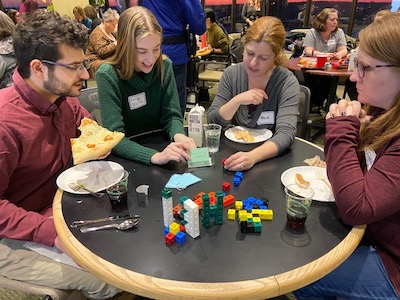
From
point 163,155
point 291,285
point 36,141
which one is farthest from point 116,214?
point 291,285

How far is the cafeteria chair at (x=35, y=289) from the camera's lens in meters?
1.20

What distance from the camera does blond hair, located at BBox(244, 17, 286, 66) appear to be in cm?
181

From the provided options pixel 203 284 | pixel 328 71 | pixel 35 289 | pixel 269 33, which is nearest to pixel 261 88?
pixel 269 33

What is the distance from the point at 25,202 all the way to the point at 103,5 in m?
9.21

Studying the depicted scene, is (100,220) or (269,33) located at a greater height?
(269,33)

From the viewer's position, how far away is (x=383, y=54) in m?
1.09

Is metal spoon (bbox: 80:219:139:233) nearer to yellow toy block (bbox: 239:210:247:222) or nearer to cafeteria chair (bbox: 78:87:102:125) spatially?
yellow toy block (bbox: 239:210:247:222)

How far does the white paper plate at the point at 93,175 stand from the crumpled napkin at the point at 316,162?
2.81 feet

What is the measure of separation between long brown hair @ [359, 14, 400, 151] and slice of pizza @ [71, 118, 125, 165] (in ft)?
3.27

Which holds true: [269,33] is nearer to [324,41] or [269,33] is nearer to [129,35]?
[129,35]

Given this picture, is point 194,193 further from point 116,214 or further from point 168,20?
point 168,20

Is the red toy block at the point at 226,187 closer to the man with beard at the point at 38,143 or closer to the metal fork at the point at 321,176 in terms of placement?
the metal fork at the point at 321,176

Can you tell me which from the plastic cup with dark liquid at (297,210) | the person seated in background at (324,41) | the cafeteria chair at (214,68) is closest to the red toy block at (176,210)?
the plastic cup with dark liquid at (297,210)

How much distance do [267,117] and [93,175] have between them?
41.0 inches
